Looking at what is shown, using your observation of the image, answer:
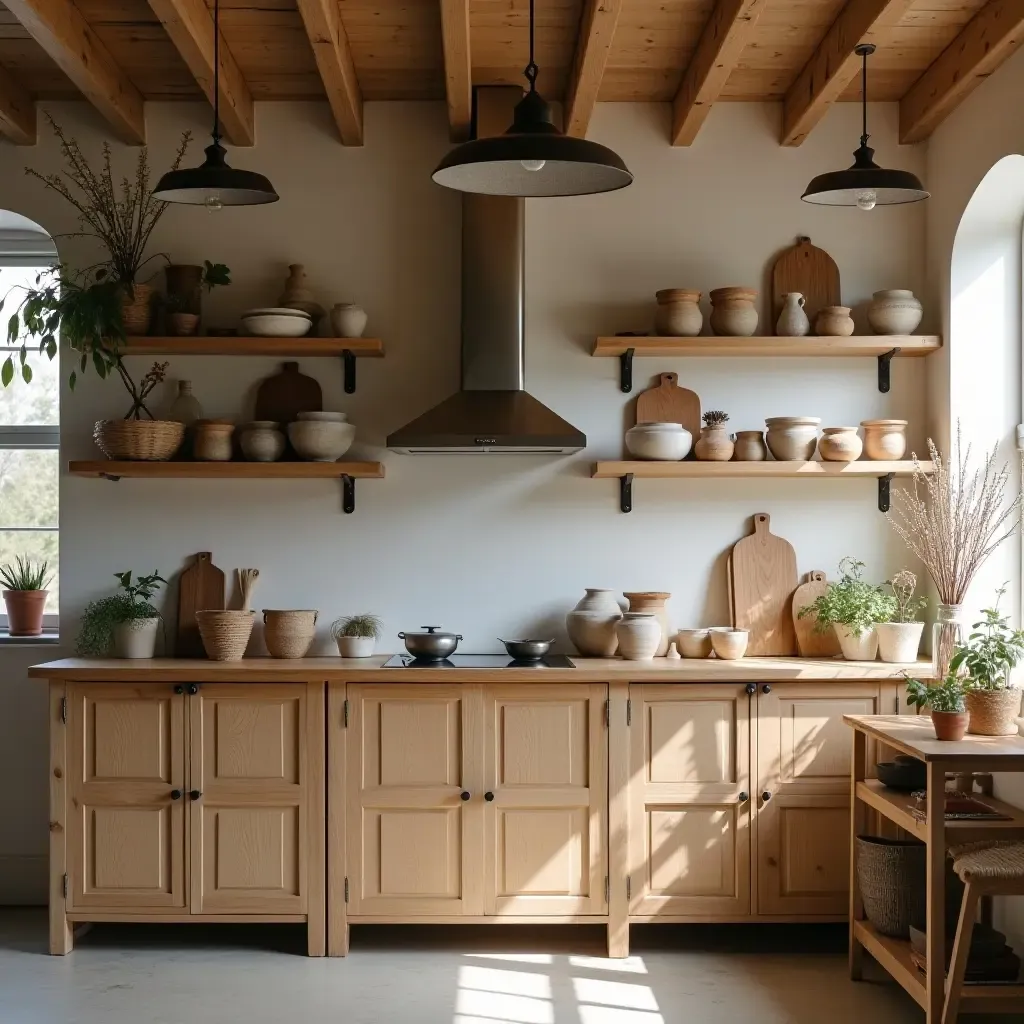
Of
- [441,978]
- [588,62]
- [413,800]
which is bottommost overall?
[441,978]

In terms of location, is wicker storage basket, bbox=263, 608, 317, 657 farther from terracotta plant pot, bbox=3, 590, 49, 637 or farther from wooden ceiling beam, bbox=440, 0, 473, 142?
wooden ceiling beam, bbox=440, 0, 473, 142

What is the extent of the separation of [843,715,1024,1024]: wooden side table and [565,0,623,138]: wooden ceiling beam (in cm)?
216

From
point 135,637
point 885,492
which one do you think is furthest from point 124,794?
point 885,492

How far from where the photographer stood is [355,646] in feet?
13.1

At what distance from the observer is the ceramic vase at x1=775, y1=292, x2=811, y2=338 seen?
4.07 meters

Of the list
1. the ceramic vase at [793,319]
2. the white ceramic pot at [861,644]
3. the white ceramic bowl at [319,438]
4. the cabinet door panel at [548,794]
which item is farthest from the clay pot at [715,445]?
the white ceramic bowl at [319,438]

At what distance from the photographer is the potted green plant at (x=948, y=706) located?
3113 millimetres

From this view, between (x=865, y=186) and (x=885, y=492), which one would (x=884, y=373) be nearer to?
(x=885, y=492)

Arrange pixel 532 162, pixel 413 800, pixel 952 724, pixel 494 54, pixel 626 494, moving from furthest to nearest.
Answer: pixel 626 494
pixel 494 54
pixel 413 800
pixel 952 724
pixel 532 162

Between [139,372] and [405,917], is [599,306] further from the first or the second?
[405,917]

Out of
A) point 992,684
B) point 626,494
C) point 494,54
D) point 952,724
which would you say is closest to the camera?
point 952,724

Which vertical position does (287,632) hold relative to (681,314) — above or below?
below

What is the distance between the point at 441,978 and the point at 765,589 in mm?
1744

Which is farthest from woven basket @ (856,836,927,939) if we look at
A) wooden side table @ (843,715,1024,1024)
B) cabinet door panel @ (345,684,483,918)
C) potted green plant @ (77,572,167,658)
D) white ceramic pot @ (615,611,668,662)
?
potted green plant @ (77,572,167,658)
